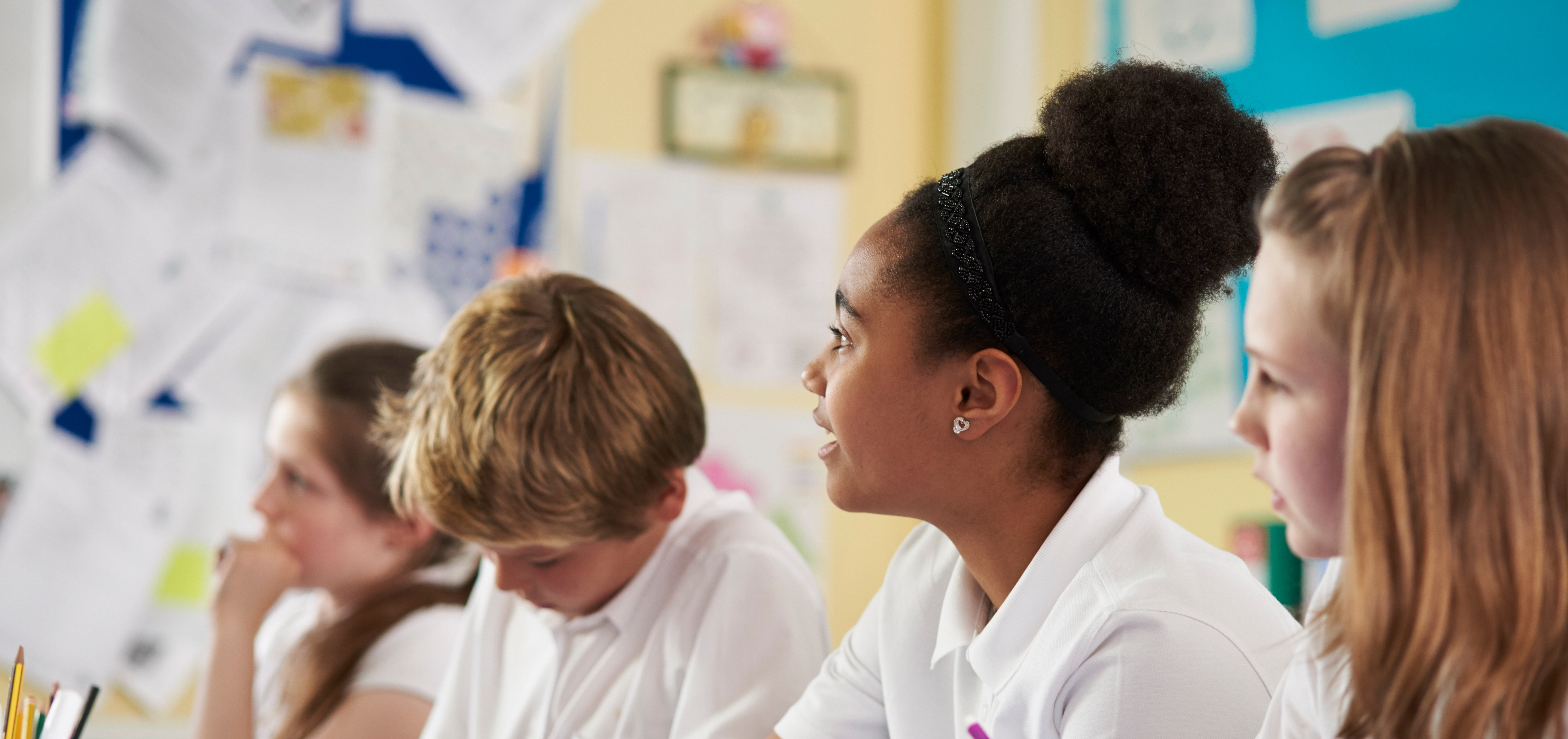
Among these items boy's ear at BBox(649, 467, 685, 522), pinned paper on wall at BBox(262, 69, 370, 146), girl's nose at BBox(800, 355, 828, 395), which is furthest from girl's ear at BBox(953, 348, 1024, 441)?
pinned paper on wall at BBox(262, 69, 370, 146)

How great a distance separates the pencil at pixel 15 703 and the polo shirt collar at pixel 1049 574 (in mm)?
582

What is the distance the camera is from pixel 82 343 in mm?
1980

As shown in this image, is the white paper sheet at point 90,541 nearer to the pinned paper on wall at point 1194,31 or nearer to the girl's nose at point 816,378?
the girl's nose at point 816,378

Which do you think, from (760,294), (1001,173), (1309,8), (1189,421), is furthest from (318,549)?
(1309,8)

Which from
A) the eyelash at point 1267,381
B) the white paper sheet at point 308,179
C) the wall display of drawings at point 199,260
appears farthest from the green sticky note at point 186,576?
the eyelash at point 1267,381

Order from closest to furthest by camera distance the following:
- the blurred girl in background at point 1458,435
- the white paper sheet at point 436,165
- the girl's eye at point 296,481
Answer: the blurred girl in background at point 1458,435, the girl's eye at point 296,481, the white paper sheet at point 436,165

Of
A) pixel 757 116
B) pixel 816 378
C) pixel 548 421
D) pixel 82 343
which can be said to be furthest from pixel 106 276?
pixel 816 378

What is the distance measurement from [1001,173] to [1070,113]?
0.19ft

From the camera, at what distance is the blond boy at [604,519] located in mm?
1038

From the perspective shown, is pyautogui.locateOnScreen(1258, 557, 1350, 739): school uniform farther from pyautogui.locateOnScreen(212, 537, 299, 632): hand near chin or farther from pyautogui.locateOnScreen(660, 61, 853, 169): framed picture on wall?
pyautogui.locateOnScreen(660, 61, 853, 169): framed picture on wall

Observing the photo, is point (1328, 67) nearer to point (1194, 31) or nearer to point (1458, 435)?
point (1194, 31)

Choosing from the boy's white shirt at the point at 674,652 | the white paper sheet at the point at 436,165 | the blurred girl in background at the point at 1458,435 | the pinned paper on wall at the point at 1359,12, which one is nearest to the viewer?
the blurred girl in background at the point at 1458,435

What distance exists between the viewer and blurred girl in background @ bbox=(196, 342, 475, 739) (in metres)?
1.31

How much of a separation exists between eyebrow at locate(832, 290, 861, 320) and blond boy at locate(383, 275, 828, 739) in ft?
0.75
